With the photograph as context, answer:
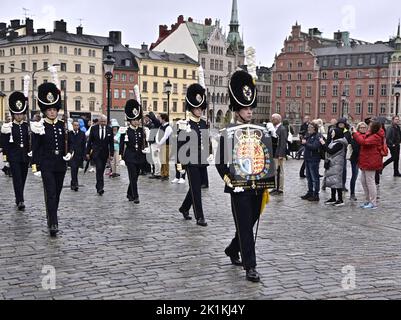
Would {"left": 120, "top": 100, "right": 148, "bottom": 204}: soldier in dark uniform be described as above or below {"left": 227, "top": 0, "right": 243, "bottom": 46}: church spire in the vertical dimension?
below

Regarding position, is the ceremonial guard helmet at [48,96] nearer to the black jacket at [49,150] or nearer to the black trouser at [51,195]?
the black jacket at [49,150]

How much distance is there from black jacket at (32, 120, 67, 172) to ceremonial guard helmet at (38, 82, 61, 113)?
0.32 m

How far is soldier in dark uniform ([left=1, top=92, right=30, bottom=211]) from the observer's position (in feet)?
41.7

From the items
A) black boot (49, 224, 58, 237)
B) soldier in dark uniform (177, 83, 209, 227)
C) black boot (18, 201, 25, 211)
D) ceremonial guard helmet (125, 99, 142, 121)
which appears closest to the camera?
black boot (49, 224, 58, 237)

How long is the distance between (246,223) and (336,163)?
7.05m

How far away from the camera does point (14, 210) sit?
40.5 ft

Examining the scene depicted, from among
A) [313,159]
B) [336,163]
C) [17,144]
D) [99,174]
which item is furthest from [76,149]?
[336,163]

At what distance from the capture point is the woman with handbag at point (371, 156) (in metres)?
13.4

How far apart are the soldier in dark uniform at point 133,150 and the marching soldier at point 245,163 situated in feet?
20.7

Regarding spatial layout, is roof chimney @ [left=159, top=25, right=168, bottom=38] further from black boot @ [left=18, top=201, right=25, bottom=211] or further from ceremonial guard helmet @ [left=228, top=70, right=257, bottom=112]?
ceremonial guard helmet @ [left=228, top=70, right=257, bottom=112]

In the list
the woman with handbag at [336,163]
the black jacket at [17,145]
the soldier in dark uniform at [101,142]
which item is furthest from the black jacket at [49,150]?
the woman with handbag at [336,163]

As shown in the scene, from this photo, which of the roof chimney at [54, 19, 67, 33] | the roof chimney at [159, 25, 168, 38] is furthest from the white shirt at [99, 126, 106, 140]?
the roof chimney at [159, 25, 168, 38]
